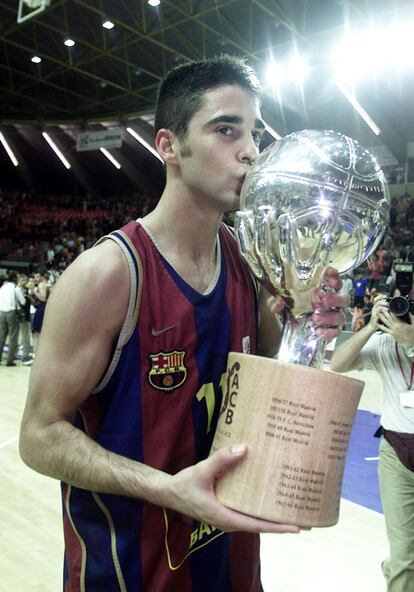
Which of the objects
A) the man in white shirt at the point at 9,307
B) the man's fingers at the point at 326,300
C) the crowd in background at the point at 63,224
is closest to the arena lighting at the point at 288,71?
the crowd in background at the point at 63,224

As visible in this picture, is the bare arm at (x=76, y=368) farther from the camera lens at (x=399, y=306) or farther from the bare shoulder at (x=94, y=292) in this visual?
the camera lens at (x=399, y=306)

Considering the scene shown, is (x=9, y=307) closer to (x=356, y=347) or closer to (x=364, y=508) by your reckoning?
(x=364, y=508)

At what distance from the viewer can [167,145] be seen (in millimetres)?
1147

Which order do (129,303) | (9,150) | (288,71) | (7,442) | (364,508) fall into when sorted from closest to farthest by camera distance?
1. (129,303)
2. (364,508)
3. (7,442)
4. (288,71)
5. (9,150)

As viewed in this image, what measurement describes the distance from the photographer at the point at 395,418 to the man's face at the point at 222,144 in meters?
1.61

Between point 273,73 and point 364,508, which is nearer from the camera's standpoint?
point 364,508

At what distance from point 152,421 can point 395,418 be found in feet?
5.84

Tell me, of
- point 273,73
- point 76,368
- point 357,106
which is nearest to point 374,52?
point 357,106

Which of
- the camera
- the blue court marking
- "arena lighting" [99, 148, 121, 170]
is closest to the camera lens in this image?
the camera

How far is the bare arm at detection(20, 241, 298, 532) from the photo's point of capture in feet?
3.18

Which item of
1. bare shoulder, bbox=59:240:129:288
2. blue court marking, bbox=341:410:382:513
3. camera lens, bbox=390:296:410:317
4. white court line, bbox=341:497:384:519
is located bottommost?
white court line, bbox=341:497:384:519

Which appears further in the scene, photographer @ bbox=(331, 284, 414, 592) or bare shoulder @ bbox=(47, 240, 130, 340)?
photographer @ bbox=(331, 284, 414, 592)

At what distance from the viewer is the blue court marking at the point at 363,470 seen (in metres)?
3.71

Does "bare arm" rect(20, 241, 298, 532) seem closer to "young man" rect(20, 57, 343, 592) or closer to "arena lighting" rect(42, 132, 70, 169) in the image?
"young man" rect(20, 57, 343, 592)
